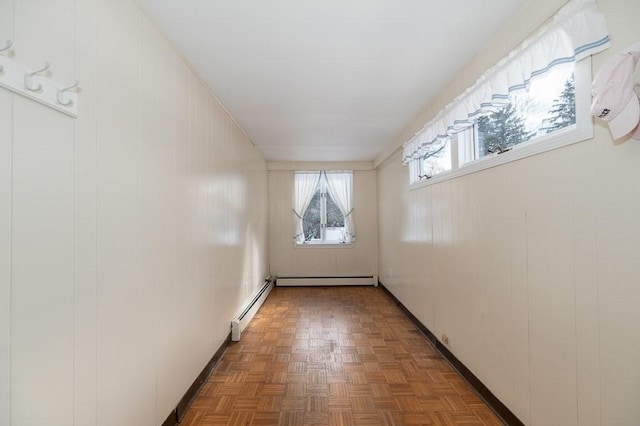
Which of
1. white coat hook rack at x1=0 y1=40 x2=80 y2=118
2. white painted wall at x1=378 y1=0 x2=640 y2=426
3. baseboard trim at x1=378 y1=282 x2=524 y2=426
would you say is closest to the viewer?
white coat hook rack at x1=0 y1=40 x2=80 y2=118

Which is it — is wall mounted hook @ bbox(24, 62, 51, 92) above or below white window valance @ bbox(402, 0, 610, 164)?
below

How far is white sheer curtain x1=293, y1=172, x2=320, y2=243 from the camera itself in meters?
6.18

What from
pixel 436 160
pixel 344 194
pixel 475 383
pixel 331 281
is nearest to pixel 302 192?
pixel 344 194

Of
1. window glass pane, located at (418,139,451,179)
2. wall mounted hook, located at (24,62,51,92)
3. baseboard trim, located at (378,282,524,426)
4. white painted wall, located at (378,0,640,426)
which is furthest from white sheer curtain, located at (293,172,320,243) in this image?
wall mounted hook, located at (24,62,51,92)

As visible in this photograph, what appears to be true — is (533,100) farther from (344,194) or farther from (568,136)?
(344,194)

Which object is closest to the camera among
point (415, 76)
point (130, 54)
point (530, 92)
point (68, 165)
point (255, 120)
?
point (68, 165)

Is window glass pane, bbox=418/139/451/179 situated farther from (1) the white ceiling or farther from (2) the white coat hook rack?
(2) the white coat hook rack

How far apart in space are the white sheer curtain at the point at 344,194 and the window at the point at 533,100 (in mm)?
3596

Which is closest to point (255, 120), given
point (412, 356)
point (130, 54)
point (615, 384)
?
point (130, 54)

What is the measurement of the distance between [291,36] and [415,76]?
3.72ft

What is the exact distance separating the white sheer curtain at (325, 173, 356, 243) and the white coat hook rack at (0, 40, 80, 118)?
5244mm

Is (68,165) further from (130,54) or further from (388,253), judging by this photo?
(388,253)

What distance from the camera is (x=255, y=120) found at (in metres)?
3.51

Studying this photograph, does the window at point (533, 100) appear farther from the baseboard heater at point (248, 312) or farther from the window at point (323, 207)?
the window at point (323, 207)
